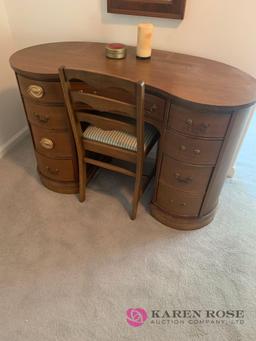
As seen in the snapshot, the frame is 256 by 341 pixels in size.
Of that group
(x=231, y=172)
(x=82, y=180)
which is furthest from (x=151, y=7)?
(x=231, y=172)

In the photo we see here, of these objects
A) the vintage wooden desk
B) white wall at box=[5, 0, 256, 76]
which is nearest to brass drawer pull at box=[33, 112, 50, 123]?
the vintage wooden desk

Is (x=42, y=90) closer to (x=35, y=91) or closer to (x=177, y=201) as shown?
(x=35, y=91)

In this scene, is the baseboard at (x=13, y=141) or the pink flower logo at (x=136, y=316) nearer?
the pink flower logo at (x=136, y=316)

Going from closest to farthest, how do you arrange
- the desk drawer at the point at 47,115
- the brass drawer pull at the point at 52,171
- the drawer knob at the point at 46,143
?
the desk drawer at the point at 47,115
the drawer knob at the point at 46,143
the brass drawer pull at the point at 52,171

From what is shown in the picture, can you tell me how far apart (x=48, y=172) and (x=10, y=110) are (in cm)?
79

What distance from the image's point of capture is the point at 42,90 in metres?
1.33

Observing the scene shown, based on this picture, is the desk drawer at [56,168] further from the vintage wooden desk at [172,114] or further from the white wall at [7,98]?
the white wall at [7,98]

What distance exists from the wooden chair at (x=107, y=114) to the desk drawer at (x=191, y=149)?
145mm

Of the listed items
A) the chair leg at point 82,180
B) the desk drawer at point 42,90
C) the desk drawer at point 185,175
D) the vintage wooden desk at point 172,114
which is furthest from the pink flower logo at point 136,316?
the desk drawer at point 42,90

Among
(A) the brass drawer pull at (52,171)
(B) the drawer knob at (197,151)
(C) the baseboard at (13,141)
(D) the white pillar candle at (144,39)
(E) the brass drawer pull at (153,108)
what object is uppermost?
(D) the white pillar candle at (144,39)

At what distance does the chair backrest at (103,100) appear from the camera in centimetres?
107

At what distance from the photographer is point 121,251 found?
145 cm

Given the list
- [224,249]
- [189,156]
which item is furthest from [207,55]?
[224,249]

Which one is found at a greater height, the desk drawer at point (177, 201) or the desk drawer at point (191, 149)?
the desk drawer at point (191, 149)
